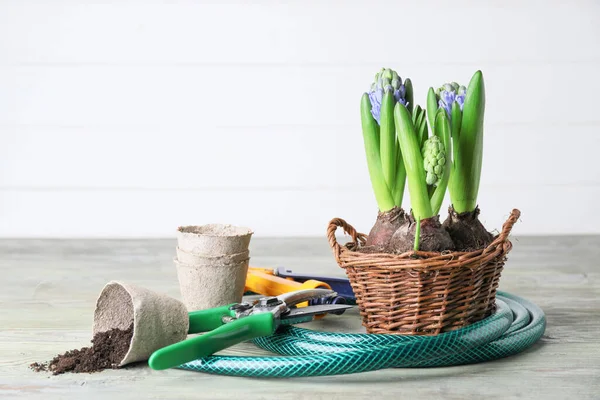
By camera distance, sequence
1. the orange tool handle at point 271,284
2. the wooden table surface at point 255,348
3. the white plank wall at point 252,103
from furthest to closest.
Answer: the white plank wall at point 252,103 < the orange tool handle at point 271,284 < the wooden table surface at point 255,348

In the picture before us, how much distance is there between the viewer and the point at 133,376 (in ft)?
4.08

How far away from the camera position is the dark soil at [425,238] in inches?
51.3

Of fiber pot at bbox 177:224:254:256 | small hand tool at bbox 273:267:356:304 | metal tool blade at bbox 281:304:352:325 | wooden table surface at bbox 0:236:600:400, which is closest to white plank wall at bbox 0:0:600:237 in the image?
wooden table surface at bbox 0:236:600:400

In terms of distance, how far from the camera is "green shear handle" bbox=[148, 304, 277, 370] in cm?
109

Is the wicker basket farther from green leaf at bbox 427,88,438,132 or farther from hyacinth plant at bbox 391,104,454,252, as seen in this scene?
green leaf at bbox 427,88,438,132

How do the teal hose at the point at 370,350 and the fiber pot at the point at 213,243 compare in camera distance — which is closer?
the teal hose at the point at 370,350

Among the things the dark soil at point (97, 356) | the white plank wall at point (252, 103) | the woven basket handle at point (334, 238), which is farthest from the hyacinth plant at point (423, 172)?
the white plank wall at point (252, 103)

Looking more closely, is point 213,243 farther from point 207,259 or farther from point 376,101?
point 376,101

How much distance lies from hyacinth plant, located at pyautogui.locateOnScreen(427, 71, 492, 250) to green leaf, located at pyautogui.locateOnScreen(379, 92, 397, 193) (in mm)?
87

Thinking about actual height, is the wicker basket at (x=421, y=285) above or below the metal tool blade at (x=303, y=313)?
above

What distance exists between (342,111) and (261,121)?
1.10ft

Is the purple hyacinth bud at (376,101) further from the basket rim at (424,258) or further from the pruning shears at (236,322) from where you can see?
the pruning shears at (236,322)

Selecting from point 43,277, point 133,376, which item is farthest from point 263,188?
point 133,376

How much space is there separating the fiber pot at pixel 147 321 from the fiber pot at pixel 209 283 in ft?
0.57
